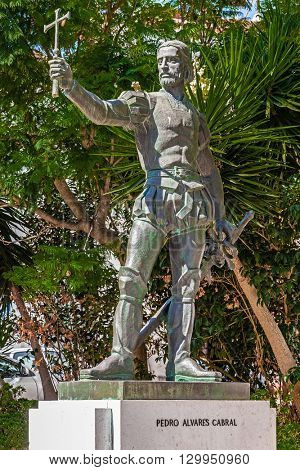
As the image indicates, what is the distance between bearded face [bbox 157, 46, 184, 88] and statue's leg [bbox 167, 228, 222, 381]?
2.84 ft

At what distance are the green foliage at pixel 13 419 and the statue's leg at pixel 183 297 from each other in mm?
4534

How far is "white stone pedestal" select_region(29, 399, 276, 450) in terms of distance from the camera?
5102mm

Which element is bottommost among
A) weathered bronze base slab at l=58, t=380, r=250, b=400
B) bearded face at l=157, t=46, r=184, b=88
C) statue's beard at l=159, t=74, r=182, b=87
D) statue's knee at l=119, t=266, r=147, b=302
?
weathered bronze base slab at l=58, t=380, r=250, b=400

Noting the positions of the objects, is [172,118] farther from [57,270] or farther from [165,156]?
[57,270]

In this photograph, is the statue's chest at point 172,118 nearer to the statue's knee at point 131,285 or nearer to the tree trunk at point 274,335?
the statue's knee at point 131,285

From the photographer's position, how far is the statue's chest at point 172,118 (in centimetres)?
578

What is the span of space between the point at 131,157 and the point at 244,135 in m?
1.15

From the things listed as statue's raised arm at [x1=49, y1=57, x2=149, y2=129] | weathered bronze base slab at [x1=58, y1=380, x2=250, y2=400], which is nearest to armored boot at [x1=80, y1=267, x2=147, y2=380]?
weathered bronze base slab at [x1=58, y1=380, x2=250, y2=400]

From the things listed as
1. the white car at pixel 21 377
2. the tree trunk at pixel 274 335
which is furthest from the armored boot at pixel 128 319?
the white car at pixel 21 377

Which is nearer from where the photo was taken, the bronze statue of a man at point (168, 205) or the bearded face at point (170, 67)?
the bronze statue of a man at point (168, 205)

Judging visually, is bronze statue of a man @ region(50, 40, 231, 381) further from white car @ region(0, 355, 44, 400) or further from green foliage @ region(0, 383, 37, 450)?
white car @ region(0, 355, 44, 400)

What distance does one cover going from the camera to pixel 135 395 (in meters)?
5.23

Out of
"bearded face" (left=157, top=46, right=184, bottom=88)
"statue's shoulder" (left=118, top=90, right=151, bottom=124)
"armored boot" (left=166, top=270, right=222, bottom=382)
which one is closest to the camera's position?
"armored boot" (left=166, top=270, right=222, bottom=382)
